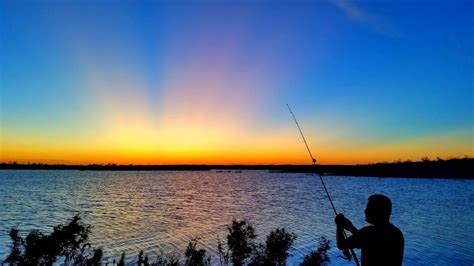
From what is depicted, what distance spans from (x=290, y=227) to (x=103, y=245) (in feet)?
53.4

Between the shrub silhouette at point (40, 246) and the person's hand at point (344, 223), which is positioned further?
the shrub silhouette at point (40, 246)

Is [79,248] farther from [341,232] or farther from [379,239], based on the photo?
[379,239]

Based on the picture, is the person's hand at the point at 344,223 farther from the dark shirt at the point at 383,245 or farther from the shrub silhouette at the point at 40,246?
the shrub silhouette at the point at 40,246

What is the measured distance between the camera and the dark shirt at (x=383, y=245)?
16.7 ft

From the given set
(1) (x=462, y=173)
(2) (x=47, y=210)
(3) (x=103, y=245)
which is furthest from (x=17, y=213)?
(1) (x=462, y=173)

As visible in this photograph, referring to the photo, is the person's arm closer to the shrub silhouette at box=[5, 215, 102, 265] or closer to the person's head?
the person's head

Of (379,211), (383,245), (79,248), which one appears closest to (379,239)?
(383,245)

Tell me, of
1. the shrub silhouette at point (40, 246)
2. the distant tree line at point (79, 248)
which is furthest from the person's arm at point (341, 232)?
the shrub silhouette at point (40, 246)

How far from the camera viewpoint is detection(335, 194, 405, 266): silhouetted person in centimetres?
510

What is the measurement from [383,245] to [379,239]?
4.0 inches

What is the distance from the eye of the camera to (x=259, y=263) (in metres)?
15.5

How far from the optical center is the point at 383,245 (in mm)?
5094

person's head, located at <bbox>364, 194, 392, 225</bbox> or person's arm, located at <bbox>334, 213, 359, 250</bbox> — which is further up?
person's head, located at <bbox>364, 194, 392, 225</bbox>

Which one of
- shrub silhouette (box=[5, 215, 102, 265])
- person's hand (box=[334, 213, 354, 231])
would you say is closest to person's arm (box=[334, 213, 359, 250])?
person's hand (box=[334, 213, 354, 231])
